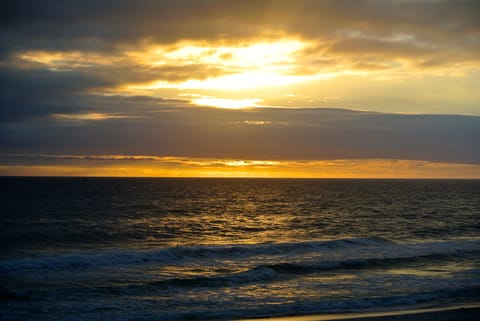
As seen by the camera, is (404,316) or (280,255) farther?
(280,255)

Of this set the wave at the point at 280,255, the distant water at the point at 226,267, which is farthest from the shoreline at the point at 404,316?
the wave at the point at 280,255

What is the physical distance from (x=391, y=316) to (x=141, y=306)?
847 cm

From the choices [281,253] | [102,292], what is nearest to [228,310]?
[102,292]

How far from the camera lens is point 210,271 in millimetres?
23031

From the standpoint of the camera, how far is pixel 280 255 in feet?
90.4

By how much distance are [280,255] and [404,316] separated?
11999 millimetres

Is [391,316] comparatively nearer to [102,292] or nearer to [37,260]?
[102,292]

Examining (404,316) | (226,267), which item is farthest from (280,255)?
(404,316)

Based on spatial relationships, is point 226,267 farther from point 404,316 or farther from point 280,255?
point 404,316

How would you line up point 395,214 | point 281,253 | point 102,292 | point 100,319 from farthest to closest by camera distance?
point 395,214 < point 281,253 < point 102,292 < point 100,319

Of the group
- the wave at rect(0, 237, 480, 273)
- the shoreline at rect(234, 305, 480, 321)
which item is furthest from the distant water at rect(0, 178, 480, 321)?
the shoreline at rect(234, 305, 480, 321)

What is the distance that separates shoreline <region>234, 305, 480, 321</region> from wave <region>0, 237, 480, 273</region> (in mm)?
7058

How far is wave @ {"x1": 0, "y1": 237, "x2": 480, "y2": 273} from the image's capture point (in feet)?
79.3

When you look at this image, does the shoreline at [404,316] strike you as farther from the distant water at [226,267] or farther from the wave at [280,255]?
the wave at [280,255]
